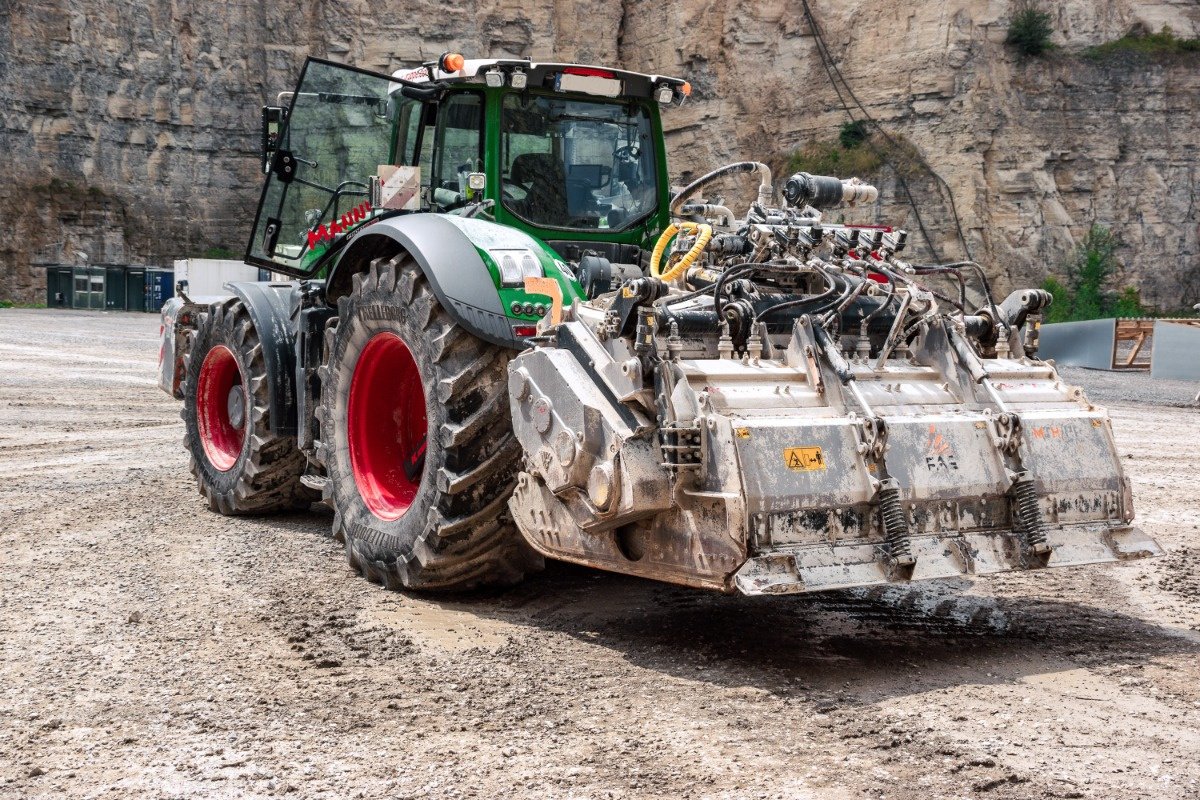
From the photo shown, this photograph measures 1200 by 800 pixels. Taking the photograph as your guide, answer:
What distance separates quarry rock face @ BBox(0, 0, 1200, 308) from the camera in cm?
3316

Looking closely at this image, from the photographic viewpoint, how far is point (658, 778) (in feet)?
11.6

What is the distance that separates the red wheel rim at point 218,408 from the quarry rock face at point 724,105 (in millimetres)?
28163

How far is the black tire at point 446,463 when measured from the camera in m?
5.28

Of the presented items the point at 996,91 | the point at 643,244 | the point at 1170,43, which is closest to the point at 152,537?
the point at 643,244

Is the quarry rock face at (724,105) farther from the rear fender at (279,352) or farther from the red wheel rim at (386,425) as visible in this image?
the red wheel rim at (386,425)

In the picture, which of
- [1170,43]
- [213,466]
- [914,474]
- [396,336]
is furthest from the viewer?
[1170,43]

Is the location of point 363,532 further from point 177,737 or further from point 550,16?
point 550,16

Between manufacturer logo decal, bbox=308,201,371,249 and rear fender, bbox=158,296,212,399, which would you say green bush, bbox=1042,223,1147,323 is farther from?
manufacturer logo decal, bbox=308,201,371,249

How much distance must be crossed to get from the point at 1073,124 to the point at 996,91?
2.14m

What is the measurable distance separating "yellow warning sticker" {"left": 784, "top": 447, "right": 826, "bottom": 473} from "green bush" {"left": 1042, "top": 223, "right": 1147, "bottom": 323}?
28999 mm

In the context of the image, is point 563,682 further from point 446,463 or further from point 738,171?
point 738,171

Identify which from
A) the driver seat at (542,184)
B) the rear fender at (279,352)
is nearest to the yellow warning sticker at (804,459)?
the driver seat at (542,184)

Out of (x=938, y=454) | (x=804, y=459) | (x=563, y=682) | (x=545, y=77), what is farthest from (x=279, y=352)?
(x=938, y=454)

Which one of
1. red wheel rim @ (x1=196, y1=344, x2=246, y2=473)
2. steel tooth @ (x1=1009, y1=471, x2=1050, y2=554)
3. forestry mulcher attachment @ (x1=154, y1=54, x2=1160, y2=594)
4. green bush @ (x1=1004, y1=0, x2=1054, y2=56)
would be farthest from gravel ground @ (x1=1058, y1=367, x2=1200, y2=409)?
green bush @ (x1=1004, y1=0, x2=1054, y2=56)
